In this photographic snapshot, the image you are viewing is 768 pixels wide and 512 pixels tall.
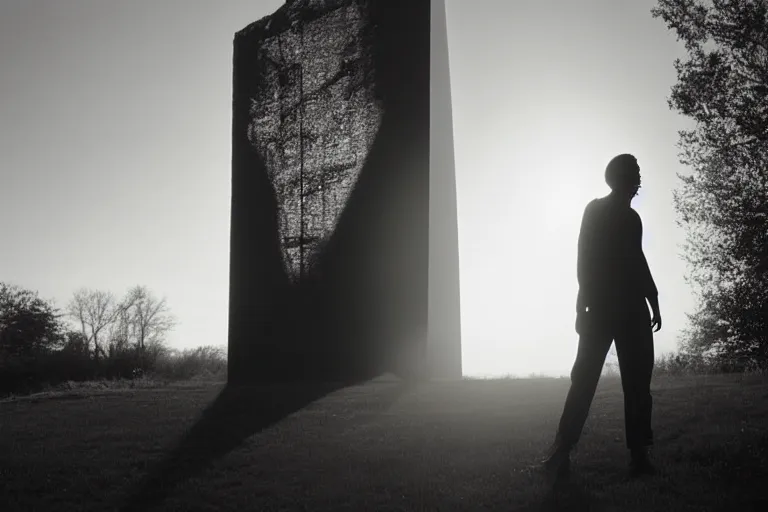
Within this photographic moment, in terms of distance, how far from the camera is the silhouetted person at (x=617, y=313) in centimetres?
385

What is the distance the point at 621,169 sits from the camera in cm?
400

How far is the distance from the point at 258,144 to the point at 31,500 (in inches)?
323

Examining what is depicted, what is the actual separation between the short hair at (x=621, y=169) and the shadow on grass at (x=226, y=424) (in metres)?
3.65

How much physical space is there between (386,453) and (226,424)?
2264mm

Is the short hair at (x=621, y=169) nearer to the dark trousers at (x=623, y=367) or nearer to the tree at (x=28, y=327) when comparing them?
the dark trousers at (x=623, y=367)

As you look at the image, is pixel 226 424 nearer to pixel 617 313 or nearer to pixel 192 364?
pixel 617 313

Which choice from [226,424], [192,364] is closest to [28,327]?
[192,364]

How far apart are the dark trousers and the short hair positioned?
0.84 m

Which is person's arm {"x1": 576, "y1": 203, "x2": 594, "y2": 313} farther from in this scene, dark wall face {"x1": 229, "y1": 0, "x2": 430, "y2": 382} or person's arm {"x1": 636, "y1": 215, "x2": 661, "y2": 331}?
dark wall face {"x1": 229, "y1": 0, "x2": 430, "y2": 382}

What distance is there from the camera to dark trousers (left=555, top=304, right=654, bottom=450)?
3.84 metres

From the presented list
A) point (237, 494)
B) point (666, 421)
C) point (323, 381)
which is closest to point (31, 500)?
point (237, 494)

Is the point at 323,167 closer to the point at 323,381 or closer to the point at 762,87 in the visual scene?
the point at 323,381

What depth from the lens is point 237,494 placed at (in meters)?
4.07

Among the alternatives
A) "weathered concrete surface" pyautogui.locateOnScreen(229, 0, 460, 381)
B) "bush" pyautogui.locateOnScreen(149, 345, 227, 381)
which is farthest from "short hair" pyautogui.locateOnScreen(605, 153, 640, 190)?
"bush" pyautogui.locateOnScreen(149, 345, 227, 381)
